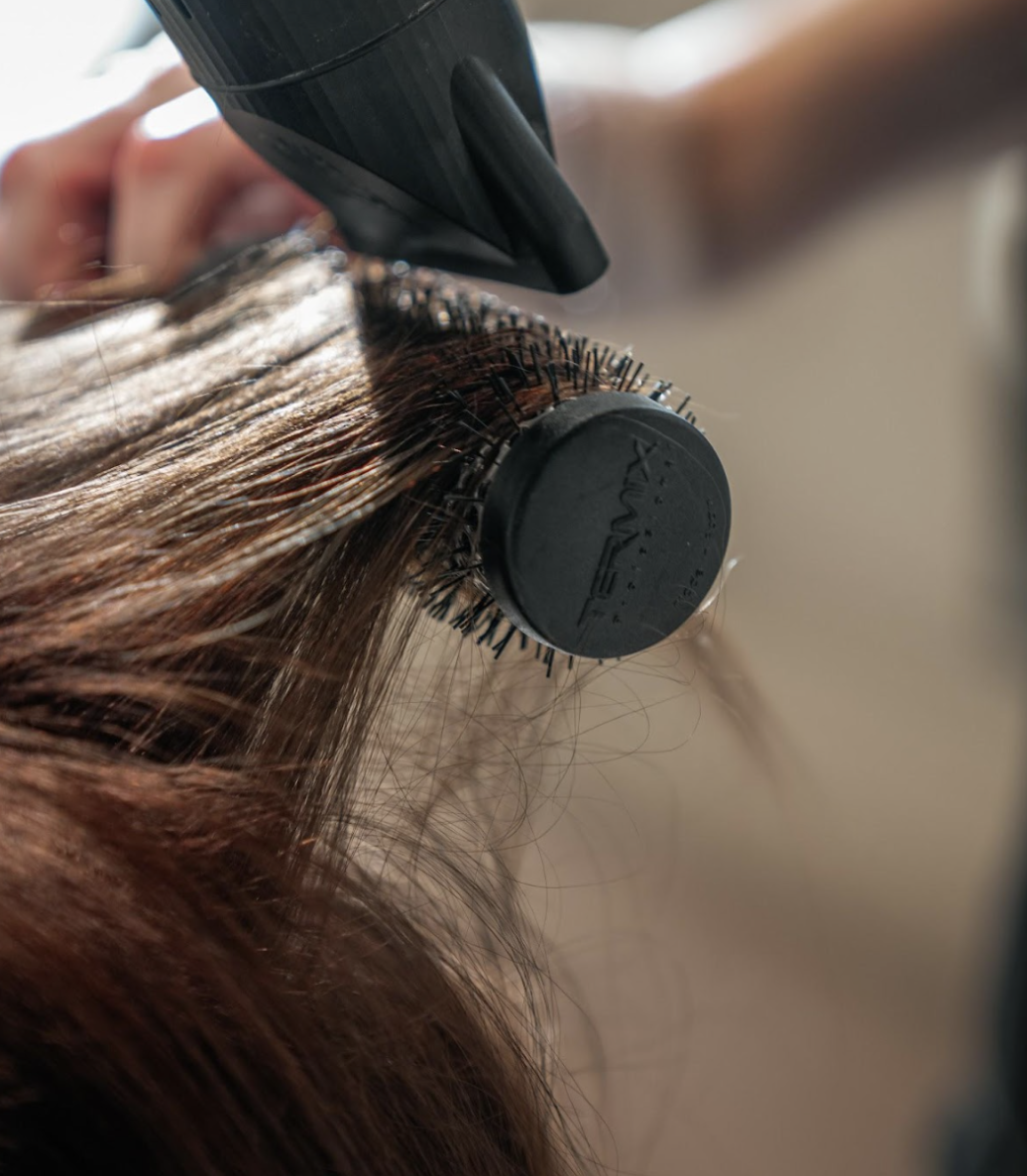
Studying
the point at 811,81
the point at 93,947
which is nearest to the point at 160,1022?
the point at 93,947

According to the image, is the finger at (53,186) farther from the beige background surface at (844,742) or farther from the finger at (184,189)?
the beige background surface at (844,742)

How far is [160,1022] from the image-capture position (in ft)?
0.84

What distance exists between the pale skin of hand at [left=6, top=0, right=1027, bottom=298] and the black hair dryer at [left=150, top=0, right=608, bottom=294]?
9.8 inches

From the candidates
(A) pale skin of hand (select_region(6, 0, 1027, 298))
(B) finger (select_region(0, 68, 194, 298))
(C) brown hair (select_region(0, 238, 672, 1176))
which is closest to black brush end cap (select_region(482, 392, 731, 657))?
(C) brown hair (select_region(0, 238, 672, 1176))

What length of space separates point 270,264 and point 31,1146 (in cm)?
35

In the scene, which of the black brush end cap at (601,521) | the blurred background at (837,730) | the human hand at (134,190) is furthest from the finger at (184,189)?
the black brush end cap at (601,521)

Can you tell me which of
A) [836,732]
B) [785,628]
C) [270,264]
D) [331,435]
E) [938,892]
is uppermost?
[270,264]

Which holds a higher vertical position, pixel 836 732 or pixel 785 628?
pixel 785 628

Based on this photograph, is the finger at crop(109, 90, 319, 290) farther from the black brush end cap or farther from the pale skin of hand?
the black brush end cap

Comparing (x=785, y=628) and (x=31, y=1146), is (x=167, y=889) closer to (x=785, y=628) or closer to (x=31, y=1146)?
(x=31, y=1146)

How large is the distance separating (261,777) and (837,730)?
30.1 inches

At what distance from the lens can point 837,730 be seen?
943mm

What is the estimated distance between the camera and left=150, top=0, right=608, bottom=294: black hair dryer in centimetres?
26

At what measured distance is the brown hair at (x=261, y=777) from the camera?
25 centimetres
